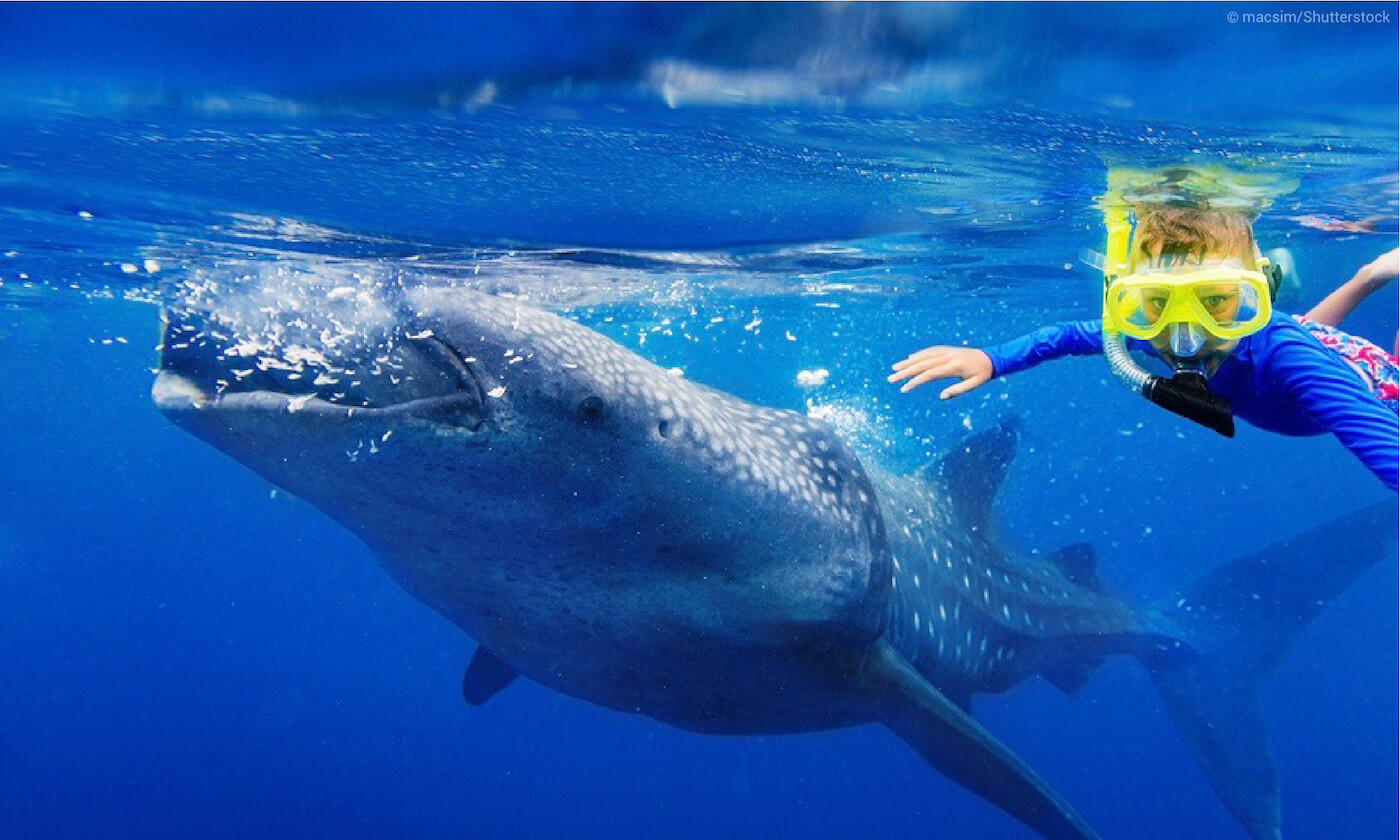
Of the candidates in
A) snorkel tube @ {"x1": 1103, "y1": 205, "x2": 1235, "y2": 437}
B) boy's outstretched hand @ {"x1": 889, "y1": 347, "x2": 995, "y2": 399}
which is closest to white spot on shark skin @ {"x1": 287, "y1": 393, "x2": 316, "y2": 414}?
boy's outstretched hand @ {"x1": 889, "y1": 347, "x2": 995, "y2": 399}

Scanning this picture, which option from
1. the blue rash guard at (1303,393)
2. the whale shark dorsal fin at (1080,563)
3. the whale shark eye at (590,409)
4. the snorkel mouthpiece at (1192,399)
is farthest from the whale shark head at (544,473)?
the whale shark dorsal fin at (1080,563)

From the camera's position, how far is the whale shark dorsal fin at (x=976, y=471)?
25.8 feet

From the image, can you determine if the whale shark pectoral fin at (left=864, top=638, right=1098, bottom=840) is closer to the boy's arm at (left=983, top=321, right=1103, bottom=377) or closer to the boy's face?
the boy's arm at (left=983, top=321, right=1103, bottom=377)

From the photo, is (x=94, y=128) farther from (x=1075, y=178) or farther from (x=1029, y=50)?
(x=1075, y=178)

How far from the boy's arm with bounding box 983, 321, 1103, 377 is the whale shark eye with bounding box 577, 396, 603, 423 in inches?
85.5

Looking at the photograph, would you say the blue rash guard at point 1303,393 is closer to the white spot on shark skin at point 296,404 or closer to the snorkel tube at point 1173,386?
the snorkel tube at point 1173,386

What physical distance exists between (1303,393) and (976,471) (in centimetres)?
478

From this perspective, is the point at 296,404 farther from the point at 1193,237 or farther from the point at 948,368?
the point at 1193,237

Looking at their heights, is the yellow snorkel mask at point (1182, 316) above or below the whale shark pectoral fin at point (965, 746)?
above

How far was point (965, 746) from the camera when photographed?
5.44 m

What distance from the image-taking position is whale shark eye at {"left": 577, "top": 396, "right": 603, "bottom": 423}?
378 cm

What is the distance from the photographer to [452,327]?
345cm

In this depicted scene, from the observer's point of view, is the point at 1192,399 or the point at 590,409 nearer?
the point at 1192,399

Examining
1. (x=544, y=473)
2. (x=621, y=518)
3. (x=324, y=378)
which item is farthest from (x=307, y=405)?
(x=621, y=518)
